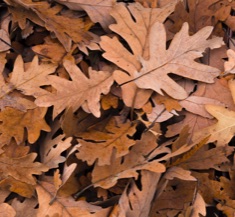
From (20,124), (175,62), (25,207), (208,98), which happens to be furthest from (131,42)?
(25,207)

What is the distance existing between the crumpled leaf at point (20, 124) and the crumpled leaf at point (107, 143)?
106mm

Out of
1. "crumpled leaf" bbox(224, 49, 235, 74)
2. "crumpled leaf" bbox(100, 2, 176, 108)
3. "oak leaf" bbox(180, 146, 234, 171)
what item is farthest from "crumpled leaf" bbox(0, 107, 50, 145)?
"crumpled leaf" bbox(224, 49, 235, 74)

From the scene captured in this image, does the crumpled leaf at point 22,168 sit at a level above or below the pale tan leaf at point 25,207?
above

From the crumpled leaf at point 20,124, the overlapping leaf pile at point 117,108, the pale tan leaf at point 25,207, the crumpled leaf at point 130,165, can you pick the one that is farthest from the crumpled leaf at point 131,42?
the pale tan leaf at point 25,207

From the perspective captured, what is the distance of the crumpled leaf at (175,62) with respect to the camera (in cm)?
121

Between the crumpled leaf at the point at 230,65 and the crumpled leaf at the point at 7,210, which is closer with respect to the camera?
the crumpled leaf at the point at 7,210

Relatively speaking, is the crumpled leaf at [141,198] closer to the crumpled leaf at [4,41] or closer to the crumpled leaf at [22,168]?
the crumpled leaf at [22,168]

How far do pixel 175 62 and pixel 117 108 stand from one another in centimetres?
19

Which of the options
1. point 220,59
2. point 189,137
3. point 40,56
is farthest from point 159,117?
point 40,56

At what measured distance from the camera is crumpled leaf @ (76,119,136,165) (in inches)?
44.6

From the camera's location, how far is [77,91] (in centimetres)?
120

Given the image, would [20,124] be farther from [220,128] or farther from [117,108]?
[220,128]

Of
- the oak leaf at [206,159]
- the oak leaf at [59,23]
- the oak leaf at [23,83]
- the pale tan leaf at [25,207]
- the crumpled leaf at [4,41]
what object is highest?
the oak leaf at [59,23]

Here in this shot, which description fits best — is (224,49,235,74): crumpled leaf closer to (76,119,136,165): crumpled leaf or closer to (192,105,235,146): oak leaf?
(192,105,235,146): oak leaf
